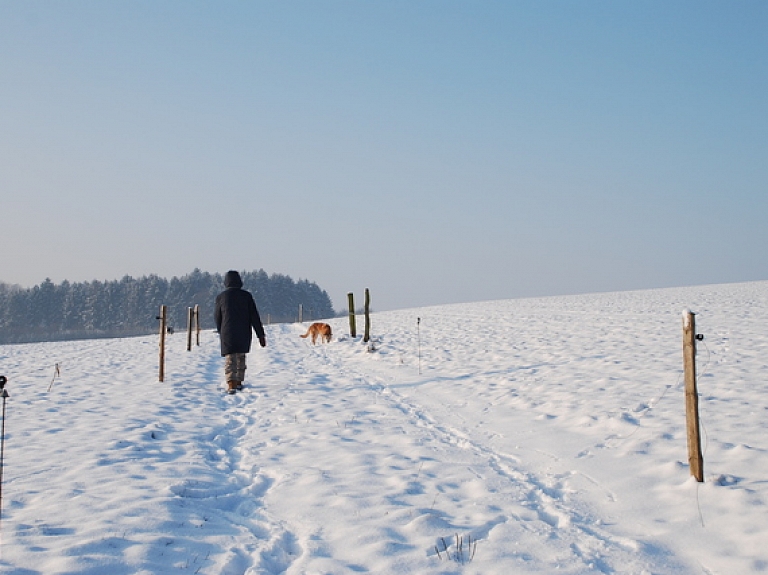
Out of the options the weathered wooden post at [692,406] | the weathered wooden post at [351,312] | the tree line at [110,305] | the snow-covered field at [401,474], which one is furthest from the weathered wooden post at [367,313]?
the tree line at [110,305]

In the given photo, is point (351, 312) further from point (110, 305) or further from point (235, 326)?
point (110, 305)

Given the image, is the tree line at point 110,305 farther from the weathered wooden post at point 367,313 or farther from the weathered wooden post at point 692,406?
the weathered wooden post at point 692,406

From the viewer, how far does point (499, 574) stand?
364 cm

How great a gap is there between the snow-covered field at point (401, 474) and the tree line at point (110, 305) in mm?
70427

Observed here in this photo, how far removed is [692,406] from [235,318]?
8893 millimetres

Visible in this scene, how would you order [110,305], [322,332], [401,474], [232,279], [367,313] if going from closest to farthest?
[401,474] < [232,279] < [367,313] < [322,332] < [110,305]

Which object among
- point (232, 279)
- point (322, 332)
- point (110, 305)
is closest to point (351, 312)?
point (322, 332)

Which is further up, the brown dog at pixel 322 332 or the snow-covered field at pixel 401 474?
the brown dog at pixel 322 332

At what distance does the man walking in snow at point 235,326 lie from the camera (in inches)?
457

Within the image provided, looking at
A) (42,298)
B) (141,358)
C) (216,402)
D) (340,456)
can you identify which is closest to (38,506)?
(340,456)

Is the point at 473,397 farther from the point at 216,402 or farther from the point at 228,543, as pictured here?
the point at 228,543

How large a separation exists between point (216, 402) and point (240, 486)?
5280mm

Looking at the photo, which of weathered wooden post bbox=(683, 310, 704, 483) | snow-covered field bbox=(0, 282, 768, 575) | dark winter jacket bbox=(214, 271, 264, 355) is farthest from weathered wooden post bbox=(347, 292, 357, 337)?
weathered wooden post bbox=(683, 310, 704, 483)

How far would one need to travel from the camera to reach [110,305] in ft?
294
